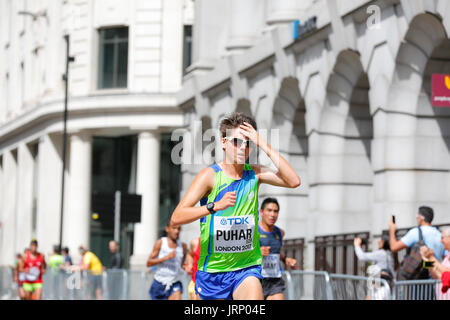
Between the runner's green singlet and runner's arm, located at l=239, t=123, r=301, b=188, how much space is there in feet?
0.37

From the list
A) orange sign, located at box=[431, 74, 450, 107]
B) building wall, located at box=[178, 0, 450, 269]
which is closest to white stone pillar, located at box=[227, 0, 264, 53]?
building wall, located at box=[178, 0, 450, 269]

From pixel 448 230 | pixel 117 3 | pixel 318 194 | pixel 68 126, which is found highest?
pixel 117 3

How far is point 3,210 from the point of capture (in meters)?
66.6

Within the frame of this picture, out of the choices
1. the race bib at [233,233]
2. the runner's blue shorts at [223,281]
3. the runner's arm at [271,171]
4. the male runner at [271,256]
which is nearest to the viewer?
the runner's arm at [271,171]

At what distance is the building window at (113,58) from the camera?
53125 mm

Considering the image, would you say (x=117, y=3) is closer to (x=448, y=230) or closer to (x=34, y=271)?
(x=34, y=271)

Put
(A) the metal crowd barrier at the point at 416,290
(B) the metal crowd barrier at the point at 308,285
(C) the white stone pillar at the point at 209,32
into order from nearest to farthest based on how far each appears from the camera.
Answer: (A) the metal crowd barrier at the point at 416,290, (B) the metal crowd barrier at the point at 308,285, (C) the white stone pillar at the point at 209,32

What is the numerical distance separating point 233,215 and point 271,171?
525 millimetres

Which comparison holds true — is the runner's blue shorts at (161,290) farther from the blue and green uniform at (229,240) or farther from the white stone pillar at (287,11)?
the white stone pillar at (287,11)

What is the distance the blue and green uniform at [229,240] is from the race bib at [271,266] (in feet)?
17.8

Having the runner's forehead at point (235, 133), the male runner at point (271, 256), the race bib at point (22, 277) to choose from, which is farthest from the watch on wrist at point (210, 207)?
the race bib at point (22, 277)

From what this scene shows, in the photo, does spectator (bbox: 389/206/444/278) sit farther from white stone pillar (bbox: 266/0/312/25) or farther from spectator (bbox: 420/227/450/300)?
white stone pillar (bbox: 266/0/312/25)

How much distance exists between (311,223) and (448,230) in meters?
16.5
